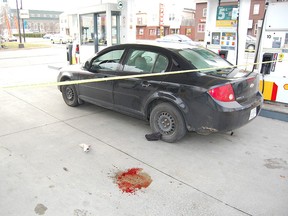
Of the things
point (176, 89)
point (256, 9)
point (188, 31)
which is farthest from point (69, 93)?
point (188, 31)

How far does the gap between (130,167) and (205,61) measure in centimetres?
214

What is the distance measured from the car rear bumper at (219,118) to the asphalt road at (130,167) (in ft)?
1.39

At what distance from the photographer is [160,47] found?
429 centimetres

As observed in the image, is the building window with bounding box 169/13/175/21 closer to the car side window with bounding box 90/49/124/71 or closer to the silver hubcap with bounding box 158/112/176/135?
the car side window with bounding box 90/49/124/71

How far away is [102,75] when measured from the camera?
4.95 meters

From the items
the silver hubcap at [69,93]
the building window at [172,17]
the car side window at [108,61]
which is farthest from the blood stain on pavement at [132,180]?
the building window at [172,17]

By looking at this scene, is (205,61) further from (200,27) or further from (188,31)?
(188,31)

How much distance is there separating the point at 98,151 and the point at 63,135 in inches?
36.2

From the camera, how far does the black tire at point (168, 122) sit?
13.2 ft

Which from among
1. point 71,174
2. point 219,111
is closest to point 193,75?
point 219,111

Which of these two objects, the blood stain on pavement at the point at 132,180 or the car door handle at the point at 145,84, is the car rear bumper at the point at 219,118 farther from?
the blood stain on pavement at the point at 132,180

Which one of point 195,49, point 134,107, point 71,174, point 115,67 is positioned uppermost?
point 195,49

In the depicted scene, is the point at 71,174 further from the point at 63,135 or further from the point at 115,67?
the point at 115,67

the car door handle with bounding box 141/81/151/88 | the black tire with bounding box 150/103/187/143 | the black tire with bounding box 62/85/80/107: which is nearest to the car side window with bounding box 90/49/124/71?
the car door handle with bounding box 141/81/151/88
